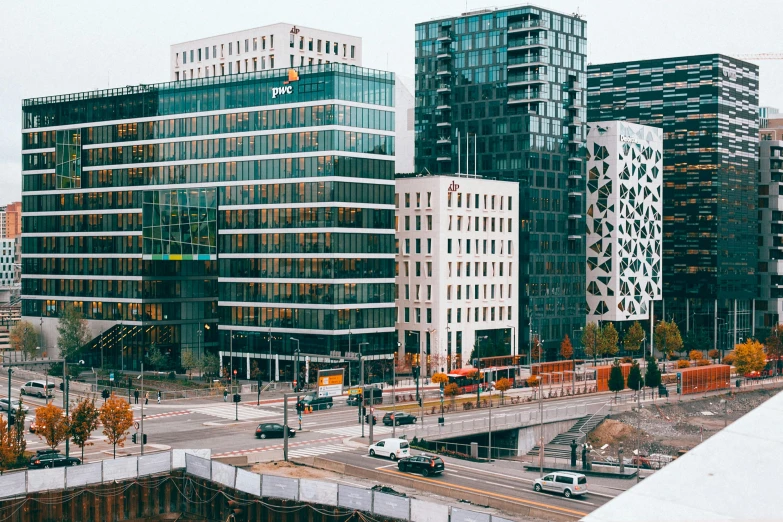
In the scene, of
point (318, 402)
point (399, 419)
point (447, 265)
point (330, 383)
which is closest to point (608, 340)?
point (447, 265)

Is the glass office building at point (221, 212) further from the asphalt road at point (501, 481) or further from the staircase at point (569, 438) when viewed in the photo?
the asphalt road at point (501, 481)

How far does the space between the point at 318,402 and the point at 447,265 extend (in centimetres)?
4276

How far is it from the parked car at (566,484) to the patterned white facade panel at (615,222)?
11931cm

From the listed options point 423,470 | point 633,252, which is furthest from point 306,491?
point 633,252

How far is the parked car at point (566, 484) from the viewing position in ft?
220

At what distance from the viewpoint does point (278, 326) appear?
5408 inches

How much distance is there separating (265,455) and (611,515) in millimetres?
73074

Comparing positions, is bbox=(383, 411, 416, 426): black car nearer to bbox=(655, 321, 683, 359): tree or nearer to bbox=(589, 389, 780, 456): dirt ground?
bbox=(589, 389, 780, 456): dirt ground

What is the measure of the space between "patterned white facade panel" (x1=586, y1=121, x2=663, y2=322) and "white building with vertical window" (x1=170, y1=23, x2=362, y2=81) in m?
48.8

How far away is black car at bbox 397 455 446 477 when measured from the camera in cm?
7294

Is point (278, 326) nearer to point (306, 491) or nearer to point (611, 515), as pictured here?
point (306, 491)

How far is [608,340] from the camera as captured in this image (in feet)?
563

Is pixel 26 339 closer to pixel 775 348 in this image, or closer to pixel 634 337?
pixel 634 337

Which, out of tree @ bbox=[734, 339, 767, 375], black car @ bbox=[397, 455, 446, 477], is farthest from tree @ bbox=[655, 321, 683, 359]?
black car @ bbox=[397, 455, 446, 477]
